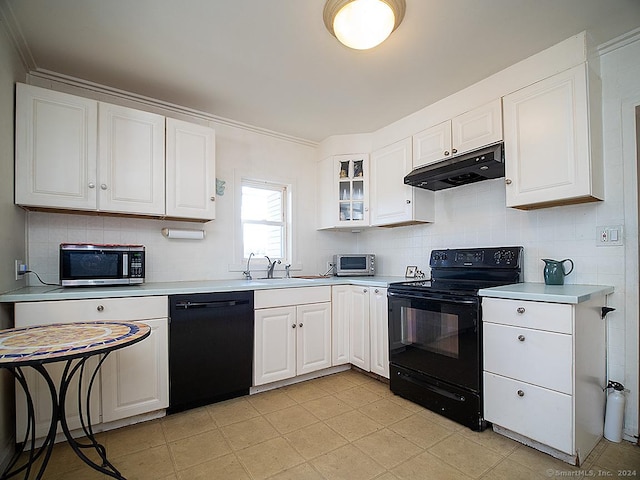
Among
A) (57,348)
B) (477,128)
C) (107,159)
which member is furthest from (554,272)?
(107,159)

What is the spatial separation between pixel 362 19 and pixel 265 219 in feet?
7.24

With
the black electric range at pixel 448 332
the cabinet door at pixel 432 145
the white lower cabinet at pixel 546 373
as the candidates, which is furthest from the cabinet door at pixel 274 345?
the cabinet door at pixel 432 145

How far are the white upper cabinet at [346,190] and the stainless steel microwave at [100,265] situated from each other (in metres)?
1.95

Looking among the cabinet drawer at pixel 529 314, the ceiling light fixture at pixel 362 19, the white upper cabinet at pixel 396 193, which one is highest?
the ceiling light fixture at pixel 362 19

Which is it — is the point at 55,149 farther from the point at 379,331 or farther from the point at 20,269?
the point at 379,331

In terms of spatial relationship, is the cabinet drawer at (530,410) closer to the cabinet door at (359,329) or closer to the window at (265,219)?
the cabinet door at (359,329)

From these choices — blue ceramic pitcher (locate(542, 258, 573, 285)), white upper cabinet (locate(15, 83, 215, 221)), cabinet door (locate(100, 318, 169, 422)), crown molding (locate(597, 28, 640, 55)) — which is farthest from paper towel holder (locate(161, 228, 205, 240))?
crown molding (locate(597, 28, 640, 55))

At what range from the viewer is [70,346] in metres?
1.27

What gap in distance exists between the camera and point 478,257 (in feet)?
8.87

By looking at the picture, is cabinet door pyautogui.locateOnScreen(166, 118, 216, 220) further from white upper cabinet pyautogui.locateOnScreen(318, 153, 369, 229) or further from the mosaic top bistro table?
white upper cabinet pyautogui.locateOnScreen(318, 153, 369, 229)

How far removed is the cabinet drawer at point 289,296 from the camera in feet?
8.84

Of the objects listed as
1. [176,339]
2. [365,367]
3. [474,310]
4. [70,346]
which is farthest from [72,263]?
[474,310]

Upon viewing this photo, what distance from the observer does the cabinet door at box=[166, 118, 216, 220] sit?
2.64 metres

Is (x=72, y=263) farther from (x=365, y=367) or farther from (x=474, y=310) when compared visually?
(x=474, y=310)
